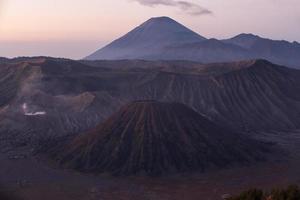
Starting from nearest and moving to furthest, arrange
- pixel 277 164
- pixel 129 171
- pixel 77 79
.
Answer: pixel 129 171 → pixel 277 164 → pixel 77 79

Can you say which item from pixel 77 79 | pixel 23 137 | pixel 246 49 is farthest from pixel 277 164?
pixel 246 49

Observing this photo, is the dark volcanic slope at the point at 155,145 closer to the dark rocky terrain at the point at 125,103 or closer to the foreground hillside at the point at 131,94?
the dark rocky terrain at the point at 125,103

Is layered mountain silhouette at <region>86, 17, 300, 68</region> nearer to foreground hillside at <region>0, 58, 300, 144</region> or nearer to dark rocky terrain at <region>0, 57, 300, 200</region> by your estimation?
foreground hillside at <region>0, 58, 300, 144</region>

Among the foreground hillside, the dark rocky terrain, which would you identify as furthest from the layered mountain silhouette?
the dark rocky terrain

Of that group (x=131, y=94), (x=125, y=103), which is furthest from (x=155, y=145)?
(x=131, y=94)

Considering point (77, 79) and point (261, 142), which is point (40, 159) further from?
point (77, 79)

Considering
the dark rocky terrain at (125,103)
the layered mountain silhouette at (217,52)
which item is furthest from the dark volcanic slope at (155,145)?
the layered mountain silhouette at (217,52)

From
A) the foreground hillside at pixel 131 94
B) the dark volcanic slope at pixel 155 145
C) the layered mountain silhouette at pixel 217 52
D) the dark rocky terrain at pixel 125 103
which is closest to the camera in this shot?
the dark rocky terrain at pixel 125 103
